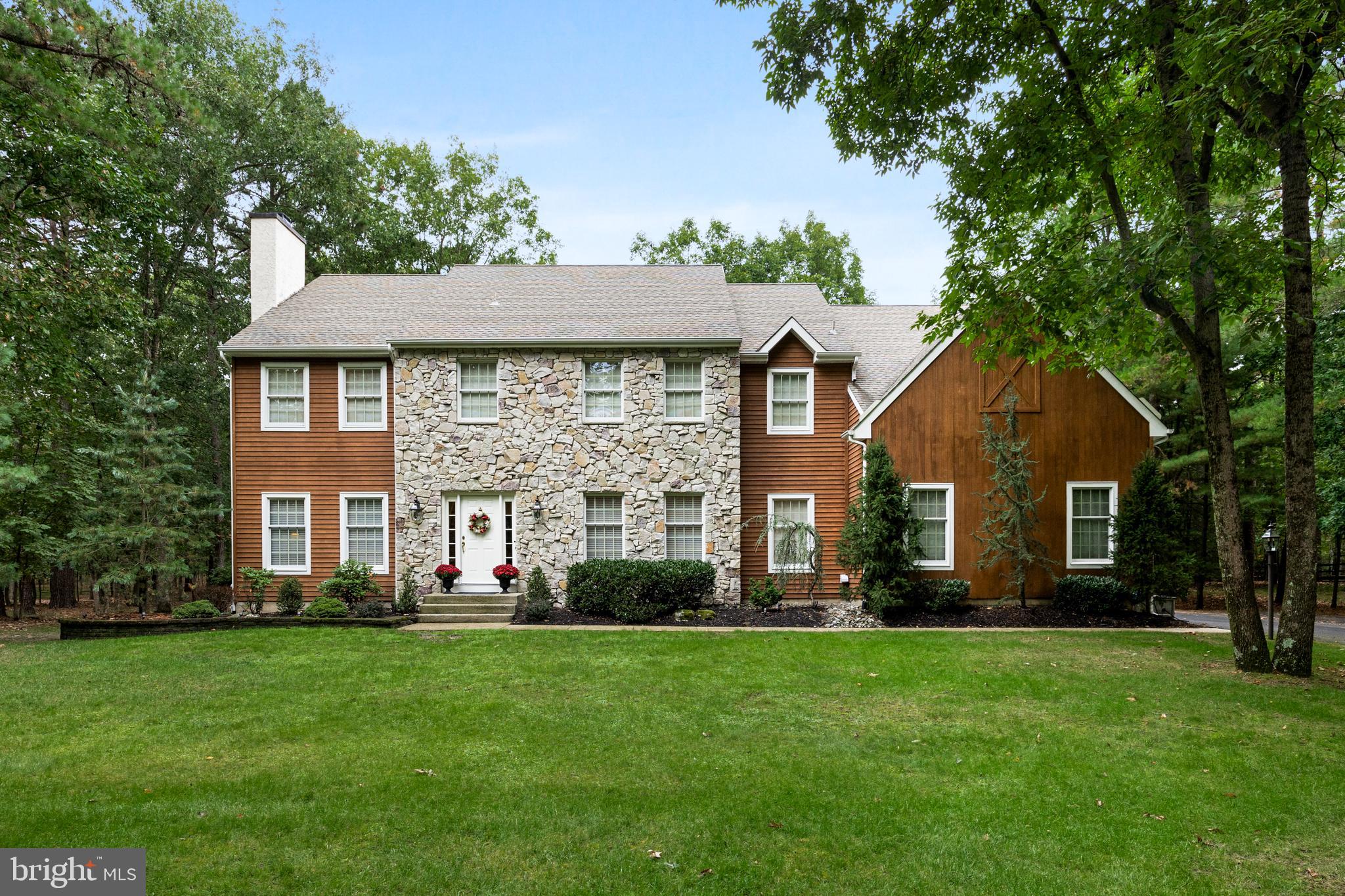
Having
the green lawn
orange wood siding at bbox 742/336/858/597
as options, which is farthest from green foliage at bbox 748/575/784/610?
the green lawn

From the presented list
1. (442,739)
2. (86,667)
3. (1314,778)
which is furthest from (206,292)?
(1314,778)

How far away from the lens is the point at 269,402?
15.2 meters

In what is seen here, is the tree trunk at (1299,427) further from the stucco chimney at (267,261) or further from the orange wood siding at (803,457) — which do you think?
the stucco chimney at (267,261)

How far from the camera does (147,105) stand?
16.9 feet

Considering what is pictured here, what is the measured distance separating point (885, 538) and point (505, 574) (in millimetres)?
7395

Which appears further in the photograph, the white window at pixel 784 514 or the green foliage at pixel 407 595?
the white window at pixel 784 514

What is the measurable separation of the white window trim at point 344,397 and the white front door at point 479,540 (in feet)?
8.28

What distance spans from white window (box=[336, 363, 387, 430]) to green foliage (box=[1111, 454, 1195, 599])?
15.0 m

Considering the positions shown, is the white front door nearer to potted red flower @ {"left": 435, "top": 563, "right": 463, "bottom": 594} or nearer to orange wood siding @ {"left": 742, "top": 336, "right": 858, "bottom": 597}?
potted red flower @ {"left": 435, "top": 563, "right": 463, "bottom": 594}

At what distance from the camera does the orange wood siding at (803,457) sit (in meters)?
15.2

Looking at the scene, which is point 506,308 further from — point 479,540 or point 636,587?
point 636,587

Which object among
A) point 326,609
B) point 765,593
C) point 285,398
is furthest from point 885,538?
point 285,398

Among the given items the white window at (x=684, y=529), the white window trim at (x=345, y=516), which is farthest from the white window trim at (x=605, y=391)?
the white window trim at (x=345, y=516)

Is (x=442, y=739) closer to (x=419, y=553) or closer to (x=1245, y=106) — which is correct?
(x=419, y=553)
